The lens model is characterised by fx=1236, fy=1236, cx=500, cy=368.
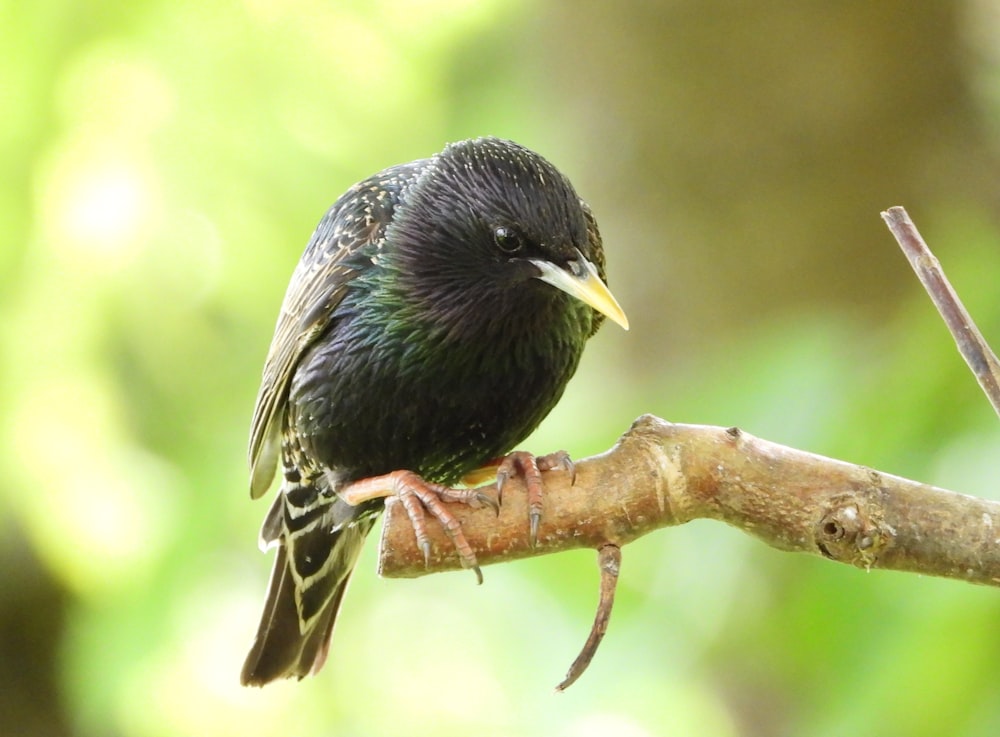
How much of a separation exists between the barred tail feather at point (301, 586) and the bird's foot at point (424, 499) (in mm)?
343

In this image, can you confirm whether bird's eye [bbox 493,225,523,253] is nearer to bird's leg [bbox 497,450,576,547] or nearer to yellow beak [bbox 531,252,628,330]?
yellow beak [bbox 531,252,628,330]

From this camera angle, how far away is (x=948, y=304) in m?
1.78

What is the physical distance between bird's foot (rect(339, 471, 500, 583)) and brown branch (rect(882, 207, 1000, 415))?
31.2 inches

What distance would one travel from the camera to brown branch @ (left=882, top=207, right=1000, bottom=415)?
5.86ft

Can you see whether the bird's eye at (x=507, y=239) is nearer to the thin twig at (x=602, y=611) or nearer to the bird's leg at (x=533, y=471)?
the bird's leg at (x=533, y=471)

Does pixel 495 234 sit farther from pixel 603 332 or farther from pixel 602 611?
pixel 603 332

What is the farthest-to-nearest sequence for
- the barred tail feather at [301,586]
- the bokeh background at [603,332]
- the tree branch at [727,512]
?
the bokeh background at [603,332] < the barred tail feather at [301,586] < the tree branch at [727,512]

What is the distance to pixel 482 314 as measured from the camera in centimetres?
256

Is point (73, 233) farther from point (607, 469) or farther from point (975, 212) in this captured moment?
point (975, 212)

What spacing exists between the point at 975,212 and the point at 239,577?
286cm

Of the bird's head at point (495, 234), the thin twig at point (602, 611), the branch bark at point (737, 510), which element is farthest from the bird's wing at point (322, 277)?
the thin twig at point (602, 611)

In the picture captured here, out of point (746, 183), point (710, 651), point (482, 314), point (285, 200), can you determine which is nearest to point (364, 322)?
point (482, 314)

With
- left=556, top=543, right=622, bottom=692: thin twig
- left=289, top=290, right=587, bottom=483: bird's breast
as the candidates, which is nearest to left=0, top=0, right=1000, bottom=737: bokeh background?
left=289, top=290, right=587, bottom=483: bird's breast

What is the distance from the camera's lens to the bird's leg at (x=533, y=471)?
205 centimetres
